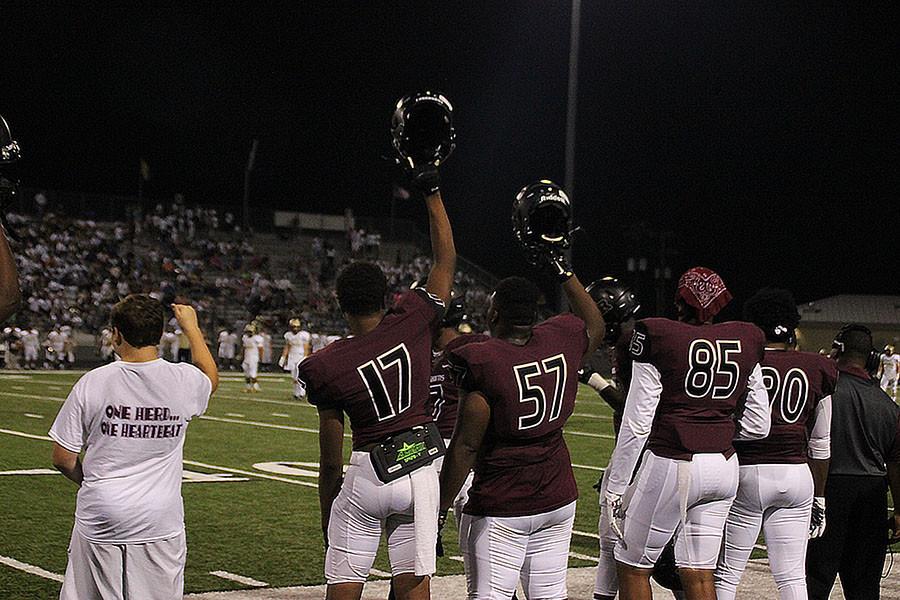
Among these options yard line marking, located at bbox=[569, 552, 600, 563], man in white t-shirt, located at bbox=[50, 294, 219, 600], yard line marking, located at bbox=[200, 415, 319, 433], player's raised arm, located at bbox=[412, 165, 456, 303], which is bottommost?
yard line marking, located at bbox=[200, 415, 319, 433]

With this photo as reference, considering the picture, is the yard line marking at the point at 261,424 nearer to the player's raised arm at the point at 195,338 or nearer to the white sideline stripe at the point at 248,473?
the white sideline stripe at the point at 248,473

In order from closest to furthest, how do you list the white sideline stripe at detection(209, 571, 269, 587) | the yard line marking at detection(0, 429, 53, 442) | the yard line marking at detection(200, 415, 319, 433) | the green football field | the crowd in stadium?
the white sideline stripe at detection(209, 571, 269, 587), the green football field, the yard line marking at detection(0, 429, 53, 442), the yard line marking at detection(200, 415, 319, 433), the crowd in stadium

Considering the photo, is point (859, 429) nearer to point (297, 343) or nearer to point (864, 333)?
point (864, 333)

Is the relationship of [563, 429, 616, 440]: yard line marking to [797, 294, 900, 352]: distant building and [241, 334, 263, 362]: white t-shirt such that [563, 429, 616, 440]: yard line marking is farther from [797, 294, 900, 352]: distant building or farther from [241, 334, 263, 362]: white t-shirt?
[797, 294, 900, 352]: distant building

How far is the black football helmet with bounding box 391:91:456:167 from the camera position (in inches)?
193

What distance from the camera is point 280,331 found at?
41.0m

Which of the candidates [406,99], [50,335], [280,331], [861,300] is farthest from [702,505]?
[861,300]

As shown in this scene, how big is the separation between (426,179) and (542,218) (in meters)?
0.57

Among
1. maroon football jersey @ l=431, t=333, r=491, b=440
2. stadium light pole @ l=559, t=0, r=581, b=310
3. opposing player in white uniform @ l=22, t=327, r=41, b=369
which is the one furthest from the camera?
opposing player in white uniform @ l=22, t=327, r=41, b=369

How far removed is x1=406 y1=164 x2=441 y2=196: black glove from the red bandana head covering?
4.48 ft

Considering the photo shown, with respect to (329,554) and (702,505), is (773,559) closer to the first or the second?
(702,505)

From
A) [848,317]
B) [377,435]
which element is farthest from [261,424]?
[848,317]

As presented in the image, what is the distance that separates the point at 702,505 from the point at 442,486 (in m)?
1.38

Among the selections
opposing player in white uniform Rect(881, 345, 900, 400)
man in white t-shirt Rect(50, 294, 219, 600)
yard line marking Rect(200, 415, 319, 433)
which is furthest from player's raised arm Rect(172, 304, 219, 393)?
opposing player in white uniform Rect(881, 345, 900, 400)
